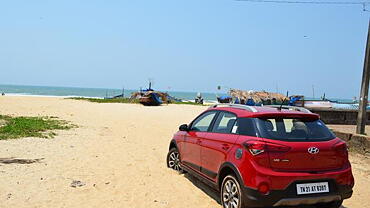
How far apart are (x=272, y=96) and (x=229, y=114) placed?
48.7 m

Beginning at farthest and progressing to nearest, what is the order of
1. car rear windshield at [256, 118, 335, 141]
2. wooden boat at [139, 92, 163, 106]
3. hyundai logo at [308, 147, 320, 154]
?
1. wooden boat at [139, 92, 163, 106]
2. car rear windshield at [256, 118, 335, 141]
3. hyundai logo at [308, 147, 320, 154]

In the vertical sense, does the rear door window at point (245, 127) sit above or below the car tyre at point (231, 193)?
above

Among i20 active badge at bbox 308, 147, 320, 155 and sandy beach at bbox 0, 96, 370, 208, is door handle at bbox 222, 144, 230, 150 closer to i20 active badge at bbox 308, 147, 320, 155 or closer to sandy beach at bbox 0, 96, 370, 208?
sandy beach at bbox 0, 96, 370, 208

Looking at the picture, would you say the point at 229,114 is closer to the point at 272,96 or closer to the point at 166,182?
the point at 166,182

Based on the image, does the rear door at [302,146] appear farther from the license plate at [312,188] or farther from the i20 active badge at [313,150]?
the license plate at [312,188]

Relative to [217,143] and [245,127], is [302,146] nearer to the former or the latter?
[245,127]

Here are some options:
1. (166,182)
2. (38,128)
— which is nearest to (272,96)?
(38,128)

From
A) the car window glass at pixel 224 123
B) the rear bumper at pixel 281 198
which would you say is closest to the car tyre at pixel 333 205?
the rear bumper at pixel 281 198

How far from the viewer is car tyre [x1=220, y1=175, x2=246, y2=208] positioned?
15.5 feet

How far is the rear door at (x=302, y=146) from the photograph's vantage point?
448 cm

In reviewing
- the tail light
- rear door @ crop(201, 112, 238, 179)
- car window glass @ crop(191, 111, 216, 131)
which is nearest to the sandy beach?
rear door @ crop(201, 112, 238, 179)

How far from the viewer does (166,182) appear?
22.2ft

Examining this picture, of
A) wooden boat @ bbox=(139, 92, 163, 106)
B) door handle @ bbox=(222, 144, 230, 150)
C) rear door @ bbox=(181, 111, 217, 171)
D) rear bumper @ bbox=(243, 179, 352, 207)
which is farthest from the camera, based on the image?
wooden boat @ bbox=(139, 92, 163, 106)

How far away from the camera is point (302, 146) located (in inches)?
179
